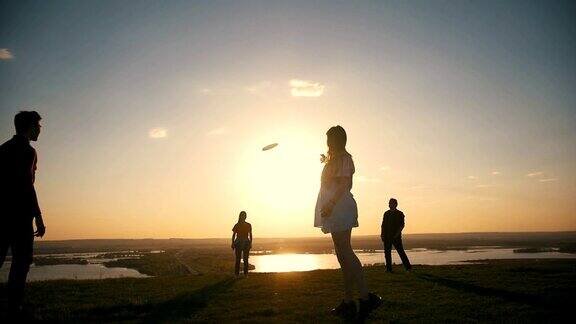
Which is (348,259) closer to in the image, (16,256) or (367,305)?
(367,305)

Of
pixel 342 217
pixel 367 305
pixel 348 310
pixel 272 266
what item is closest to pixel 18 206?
pixel 342 217

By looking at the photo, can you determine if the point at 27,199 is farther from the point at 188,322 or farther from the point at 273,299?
the point at 273,299

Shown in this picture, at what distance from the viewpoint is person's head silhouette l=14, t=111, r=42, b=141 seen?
7.02m

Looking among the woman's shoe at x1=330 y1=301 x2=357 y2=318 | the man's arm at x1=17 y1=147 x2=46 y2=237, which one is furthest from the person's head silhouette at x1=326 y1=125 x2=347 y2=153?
the man's arm at x1=17 y1=147 x2=46 y2=237

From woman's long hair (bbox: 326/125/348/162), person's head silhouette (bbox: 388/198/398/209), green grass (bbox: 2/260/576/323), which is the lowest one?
green grass (bbox: 2/260/576/323)

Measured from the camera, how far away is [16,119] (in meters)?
7.04

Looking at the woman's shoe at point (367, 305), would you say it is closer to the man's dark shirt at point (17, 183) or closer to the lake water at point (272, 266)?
the man's dark shirt at point (17, 183)

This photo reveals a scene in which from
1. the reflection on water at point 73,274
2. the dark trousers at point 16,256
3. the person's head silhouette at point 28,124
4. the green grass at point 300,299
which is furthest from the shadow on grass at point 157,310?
the reflection on water at point 73,274

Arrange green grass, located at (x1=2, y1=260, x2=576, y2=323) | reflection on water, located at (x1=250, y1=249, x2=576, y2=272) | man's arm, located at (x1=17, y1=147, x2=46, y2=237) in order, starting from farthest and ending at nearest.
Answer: reflection on water, located at (x1=250, y1=249, x2=576, y2=272) → green grass, located at (x1=2, y1=260, x2=576, y2=323) → man's arm, located at (x1=17, y1=147, x2=46, y2=237)

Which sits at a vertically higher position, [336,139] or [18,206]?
[336,139]

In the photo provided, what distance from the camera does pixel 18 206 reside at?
6.58 meters

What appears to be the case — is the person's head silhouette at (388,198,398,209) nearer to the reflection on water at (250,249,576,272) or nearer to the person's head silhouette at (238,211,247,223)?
the person's head silhouette at (238,211,247,223)

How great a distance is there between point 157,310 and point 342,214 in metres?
4.82

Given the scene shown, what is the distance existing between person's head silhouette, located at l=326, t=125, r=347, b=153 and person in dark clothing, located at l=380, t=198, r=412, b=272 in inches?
420
